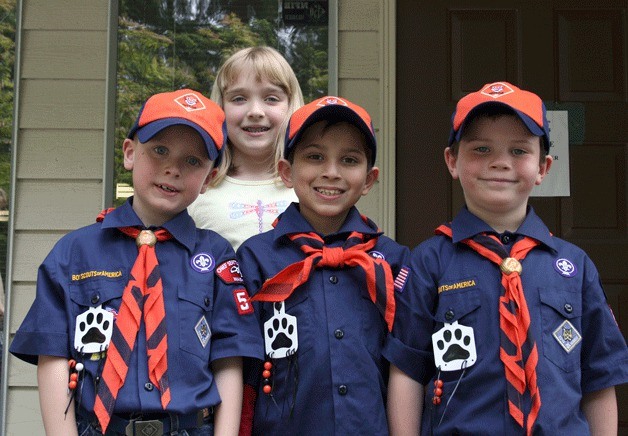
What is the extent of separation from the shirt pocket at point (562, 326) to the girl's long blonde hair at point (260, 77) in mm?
1094

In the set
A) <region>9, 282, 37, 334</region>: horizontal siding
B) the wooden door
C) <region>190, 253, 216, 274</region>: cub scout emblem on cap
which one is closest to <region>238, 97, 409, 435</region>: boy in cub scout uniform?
<region>190, 253, 216, 274</region>: cub scout emblem on cap

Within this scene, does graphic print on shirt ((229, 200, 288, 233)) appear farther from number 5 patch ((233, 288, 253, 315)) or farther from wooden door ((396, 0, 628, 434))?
wooden door ((396, 0, 628, 434))

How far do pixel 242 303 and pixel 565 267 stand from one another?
0.89 m

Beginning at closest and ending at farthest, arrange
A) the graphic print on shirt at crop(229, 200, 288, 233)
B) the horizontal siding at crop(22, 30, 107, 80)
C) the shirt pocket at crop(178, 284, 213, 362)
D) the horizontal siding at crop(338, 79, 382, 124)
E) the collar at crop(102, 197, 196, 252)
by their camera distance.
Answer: the shirt pocket at crop(178, 284, 213, 362), the collar at crop(102, 197, 196, 252), the graphic print on shirt at crop(229, 200, 288, 233), the horizontal siding at crop(338, 79, 382, 124), the horizontal siding at crop(22, 30, 107, 80)

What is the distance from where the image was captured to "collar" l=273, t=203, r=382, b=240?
2363mm

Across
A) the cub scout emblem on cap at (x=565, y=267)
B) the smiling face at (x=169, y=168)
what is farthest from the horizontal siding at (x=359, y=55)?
the cub scout emblem on cap at (x=565, y=267)

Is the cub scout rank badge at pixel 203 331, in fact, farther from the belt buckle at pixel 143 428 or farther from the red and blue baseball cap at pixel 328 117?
the red and blue baseball cap at pixel 328 117

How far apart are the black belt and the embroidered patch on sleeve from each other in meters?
0.37

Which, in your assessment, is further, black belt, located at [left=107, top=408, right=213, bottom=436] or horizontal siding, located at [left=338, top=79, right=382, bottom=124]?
horizontal siding, located at [left=338, top=79, right=382, bottom=124]

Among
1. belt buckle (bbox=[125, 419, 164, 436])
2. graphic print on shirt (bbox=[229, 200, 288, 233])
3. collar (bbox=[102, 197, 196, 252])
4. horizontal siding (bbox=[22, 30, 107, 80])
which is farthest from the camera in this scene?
horizontal siding (bbox=[22, 30, 107, 80])

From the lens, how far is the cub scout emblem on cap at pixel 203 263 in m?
2.28

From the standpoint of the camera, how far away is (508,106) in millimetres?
2225

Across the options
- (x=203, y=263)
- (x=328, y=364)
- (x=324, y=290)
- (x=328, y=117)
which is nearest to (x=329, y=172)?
(x=328, y=117)

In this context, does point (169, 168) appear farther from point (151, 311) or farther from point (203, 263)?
point (151, 311)
